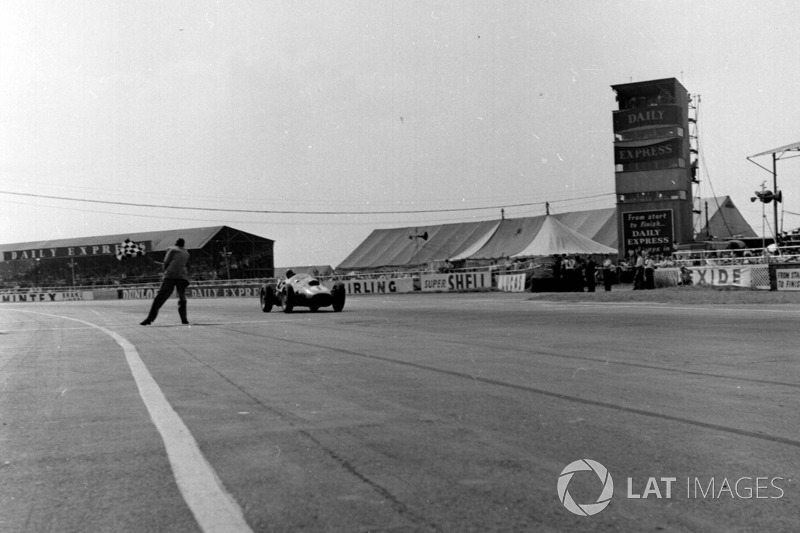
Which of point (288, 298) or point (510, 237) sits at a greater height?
point (510, 237)

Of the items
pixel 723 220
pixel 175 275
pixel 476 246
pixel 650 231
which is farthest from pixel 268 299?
pixel 723 220

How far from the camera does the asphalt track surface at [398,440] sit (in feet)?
8.92

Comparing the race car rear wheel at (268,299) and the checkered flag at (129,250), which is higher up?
the checkered flag at (129,250)

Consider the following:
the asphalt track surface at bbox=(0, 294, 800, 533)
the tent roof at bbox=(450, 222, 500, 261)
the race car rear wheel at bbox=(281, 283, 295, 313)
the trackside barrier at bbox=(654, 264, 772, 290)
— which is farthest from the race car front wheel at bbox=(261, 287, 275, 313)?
the tent roof at bbox=(450, 222, 500, 261)

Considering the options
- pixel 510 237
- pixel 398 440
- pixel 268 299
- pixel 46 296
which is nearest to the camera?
pixel 398 440

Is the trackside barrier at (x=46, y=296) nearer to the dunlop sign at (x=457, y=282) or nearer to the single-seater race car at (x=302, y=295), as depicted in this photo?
the dunlop sign at (x=457, y=282)

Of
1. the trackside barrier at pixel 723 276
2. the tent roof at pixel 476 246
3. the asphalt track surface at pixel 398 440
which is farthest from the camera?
the tent roof at pixel 476 246

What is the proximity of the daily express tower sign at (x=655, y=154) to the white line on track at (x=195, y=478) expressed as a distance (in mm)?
50682

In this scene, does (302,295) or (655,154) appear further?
(655,154)

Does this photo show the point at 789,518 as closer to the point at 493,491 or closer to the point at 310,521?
the point at 493,491

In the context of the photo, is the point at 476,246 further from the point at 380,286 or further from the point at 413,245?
the point at 380,286

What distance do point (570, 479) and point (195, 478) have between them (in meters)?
1.58

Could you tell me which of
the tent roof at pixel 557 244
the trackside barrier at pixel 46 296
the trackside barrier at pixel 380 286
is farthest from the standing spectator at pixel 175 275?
the trackside barrier at pixel 46 296

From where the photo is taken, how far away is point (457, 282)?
40.5 metres
